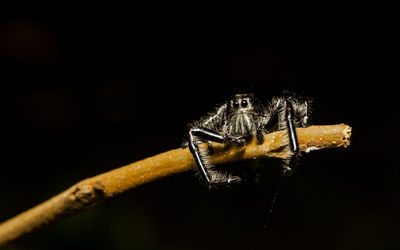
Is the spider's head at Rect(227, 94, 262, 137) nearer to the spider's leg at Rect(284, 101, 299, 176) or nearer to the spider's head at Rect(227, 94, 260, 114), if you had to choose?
the spider's head at Rect(227, 94, 260, 114)

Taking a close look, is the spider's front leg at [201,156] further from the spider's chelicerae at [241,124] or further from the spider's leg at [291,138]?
the spider's leg at [291,138]

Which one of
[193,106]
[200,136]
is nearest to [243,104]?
[200,136]

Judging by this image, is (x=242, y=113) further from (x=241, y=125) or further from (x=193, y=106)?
(x=193, y=106)

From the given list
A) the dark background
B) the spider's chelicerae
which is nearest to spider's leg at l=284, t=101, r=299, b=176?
the spider's chelicerae

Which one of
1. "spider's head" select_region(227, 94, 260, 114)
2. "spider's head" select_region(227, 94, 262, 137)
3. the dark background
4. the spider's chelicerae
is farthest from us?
the dark background

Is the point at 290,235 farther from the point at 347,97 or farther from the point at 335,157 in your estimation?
the point at 347,97

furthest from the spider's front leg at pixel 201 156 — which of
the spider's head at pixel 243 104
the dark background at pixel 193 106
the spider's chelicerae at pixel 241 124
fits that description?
the dark background at pixel 193 106

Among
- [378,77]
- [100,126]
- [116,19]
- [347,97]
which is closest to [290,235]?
[347,97]

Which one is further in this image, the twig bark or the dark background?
the dark background

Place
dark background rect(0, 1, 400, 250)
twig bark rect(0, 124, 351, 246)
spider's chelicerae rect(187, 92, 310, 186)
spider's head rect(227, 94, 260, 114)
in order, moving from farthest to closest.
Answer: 1. dark background rect(0, 1, 400, 250)
2. spider's head rect(227, 94, 260, 114)
3. spider's chelicerae rect(187, 92, 310, 186)
4. twig bark rect(0, 124, 351, 246)
